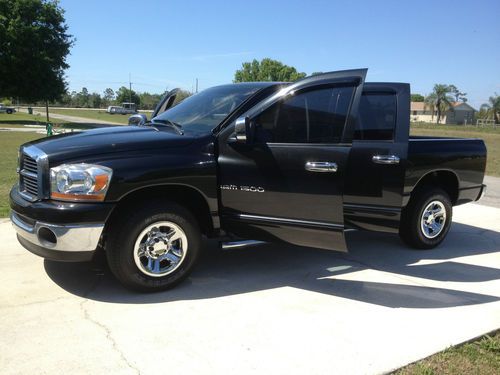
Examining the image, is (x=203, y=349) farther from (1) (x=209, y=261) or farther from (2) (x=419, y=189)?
(2) (x=419, y=189)

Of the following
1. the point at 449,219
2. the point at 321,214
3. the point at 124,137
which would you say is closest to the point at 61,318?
the point at 124,137

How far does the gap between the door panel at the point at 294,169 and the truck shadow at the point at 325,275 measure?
573 millimetres

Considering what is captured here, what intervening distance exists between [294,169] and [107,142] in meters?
1.65

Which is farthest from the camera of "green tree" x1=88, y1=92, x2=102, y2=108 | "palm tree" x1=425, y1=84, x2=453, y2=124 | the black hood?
"green tree" x1=88, y1=92, x2=102, y2=108

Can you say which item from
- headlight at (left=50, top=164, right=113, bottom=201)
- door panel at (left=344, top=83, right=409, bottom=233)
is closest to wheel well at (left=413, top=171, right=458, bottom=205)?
door panel at (left=344, top=83, right=409, bottom=233)

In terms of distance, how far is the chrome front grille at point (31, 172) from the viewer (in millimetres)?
3793

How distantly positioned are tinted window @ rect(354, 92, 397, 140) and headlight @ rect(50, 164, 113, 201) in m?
2.89

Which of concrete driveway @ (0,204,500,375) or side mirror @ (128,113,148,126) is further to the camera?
side mirror @ (128,113,148,126)

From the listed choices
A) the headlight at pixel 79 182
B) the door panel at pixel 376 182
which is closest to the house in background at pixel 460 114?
the door panel at pixel 376 182

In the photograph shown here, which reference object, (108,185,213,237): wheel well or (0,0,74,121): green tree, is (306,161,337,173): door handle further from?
(0,0,74,121): green tree

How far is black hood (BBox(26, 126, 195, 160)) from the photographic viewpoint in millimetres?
3836

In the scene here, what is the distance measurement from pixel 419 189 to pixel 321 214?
2.27 metres

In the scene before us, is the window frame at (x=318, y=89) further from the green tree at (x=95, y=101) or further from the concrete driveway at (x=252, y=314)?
the green tree at (x=95, y=101)

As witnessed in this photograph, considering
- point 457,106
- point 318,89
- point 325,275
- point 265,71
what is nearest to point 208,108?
point 318,89
